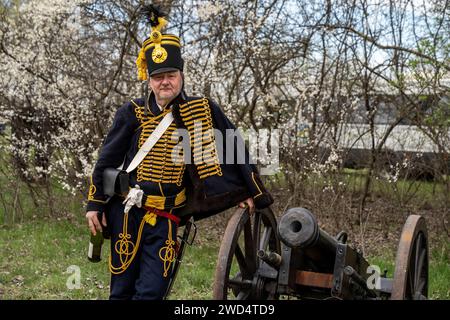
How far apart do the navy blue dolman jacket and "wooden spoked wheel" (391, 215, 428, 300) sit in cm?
90

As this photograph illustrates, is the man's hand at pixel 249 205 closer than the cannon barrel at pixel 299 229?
No

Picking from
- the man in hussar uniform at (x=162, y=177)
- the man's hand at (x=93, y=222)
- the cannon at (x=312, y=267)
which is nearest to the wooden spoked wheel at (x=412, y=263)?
the cannon at (x=312, y=267)

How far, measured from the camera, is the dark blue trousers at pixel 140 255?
4.09m

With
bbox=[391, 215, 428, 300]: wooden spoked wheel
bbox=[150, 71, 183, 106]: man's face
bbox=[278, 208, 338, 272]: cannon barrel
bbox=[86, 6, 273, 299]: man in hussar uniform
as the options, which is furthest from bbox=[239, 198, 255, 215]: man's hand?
bbox=[391, 215, 428, 300]: wooden spoked wheel

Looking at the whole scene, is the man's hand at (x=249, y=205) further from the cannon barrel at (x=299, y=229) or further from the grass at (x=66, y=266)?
the grass at (x=66, y=266)

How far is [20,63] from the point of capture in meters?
8.84

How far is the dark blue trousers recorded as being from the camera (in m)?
4.09

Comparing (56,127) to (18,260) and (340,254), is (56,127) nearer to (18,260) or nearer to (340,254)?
(18,260)

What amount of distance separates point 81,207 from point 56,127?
45.9 inches

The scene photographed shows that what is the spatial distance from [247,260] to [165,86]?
121 centimetres

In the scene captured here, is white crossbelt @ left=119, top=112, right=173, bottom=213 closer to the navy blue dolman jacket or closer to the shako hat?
the navy blue dolman jacket

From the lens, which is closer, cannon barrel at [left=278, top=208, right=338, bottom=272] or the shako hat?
cannon barrel at [left=278, top=208, right=338, bottom=272]

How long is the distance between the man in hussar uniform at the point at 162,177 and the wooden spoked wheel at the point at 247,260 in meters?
0.21
